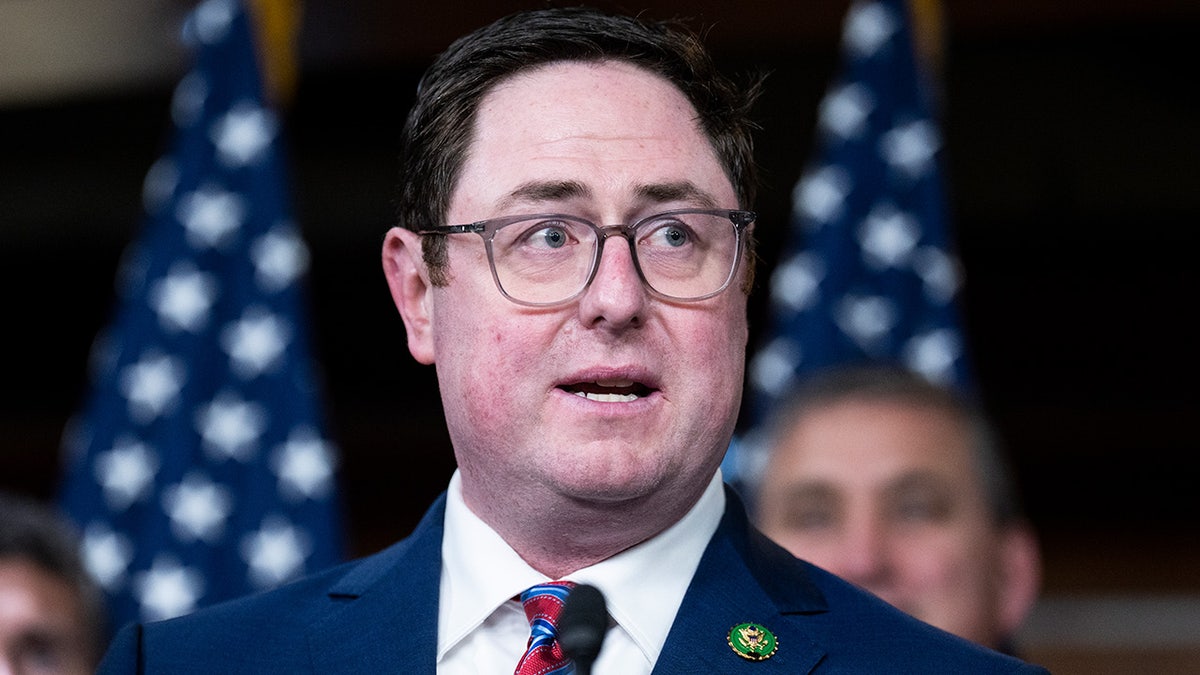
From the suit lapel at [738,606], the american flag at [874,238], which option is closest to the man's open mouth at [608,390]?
the suit lapel at [738,606]

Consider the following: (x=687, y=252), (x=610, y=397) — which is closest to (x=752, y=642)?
(x=610, y=397)

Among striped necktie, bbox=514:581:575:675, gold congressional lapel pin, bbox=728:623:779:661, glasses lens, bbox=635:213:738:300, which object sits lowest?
gold congressional lapel pin, bbox=728:623:779:661

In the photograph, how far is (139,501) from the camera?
3.71 metres

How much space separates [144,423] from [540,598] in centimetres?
246

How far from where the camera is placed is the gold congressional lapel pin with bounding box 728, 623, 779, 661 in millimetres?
1534

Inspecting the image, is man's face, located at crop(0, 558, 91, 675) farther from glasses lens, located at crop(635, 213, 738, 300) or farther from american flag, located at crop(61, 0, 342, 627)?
glasses lens, located at crop(635, 213, 738, 300)

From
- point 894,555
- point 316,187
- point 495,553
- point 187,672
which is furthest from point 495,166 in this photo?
point 316,187

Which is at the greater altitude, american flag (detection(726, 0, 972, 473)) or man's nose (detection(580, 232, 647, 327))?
man's nose (detection(580, 232, 647, 327))

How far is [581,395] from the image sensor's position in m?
1.47

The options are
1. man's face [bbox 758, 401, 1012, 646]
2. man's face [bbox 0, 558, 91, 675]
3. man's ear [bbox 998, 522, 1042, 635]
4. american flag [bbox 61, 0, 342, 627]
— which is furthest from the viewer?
american flag [bbox 61, 0, 342, 627]

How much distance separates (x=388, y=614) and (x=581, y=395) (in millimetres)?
361

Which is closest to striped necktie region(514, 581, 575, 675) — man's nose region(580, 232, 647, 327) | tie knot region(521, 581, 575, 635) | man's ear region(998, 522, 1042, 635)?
tie knot region(521, 581, 575, 635)

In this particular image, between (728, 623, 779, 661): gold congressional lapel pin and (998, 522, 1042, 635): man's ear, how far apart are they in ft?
4.02

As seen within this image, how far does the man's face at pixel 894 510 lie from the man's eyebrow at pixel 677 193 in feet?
3.73
